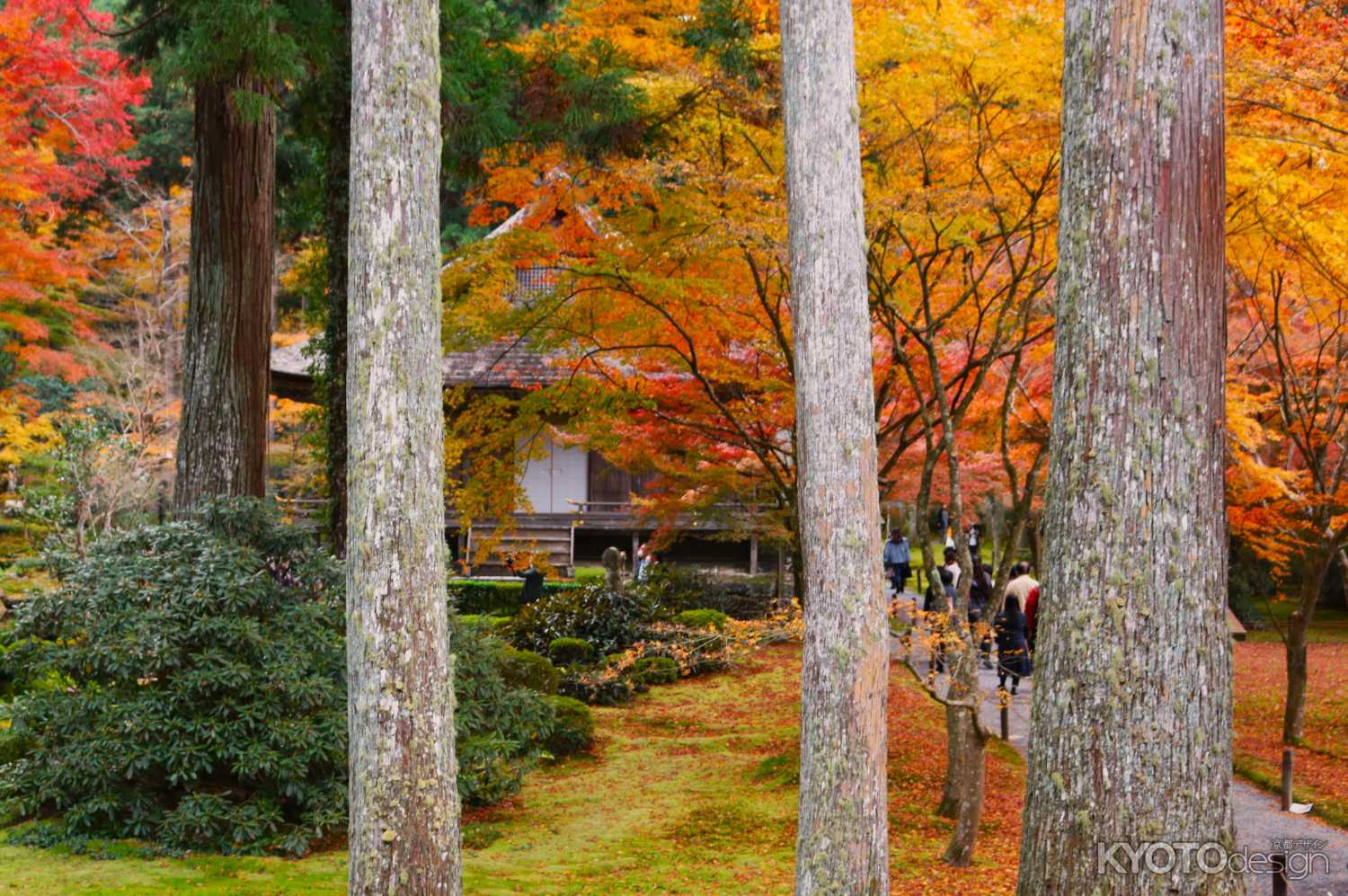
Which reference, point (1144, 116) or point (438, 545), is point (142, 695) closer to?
point (438, 545)

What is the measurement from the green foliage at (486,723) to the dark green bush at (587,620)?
680cm

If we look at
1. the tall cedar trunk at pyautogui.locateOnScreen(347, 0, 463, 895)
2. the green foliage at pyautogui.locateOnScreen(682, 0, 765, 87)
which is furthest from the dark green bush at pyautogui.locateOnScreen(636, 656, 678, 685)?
the tall cedar trunk at pyautogui.locateOnScreen(347, 0, 463, 895)

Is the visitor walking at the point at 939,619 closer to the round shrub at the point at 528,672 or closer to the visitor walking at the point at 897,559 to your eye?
the round shrub at the point at 528,672

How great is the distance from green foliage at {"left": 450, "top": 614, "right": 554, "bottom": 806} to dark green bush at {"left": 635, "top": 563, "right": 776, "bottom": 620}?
868 cm

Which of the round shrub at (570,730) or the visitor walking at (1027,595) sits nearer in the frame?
the round shrub at (570,730)

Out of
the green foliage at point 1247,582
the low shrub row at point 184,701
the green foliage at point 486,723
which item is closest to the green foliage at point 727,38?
the green foliage at point 486,723

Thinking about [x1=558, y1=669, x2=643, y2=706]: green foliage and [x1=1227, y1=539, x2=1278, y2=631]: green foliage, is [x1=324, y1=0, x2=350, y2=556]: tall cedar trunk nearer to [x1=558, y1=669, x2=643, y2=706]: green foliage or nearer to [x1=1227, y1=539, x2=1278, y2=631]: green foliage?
[x1=558, y1=669, x2=643, y2=706]: green foliage

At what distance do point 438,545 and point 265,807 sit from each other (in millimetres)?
3362

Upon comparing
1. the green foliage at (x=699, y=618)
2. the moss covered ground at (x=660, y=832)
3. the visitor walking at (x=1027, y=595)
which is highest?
the visitor walking at (x=1027, y=595)

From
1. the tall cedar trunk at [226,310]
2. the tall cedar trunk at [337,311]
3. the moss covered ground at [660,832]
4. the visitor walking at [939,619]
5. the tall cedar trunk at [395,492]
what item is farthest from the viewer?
the tall cedar trunk at [337,311]

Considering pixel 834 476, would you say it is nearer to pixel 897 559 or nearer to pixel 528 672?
pixel 528 672

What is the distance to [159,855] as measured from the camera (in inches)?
285

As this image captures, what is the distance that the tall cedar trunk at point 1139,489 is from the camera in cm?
430

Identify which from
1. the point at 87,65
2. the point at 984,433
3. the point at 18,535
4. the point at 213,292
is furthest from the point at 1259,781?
the point at 87,65
